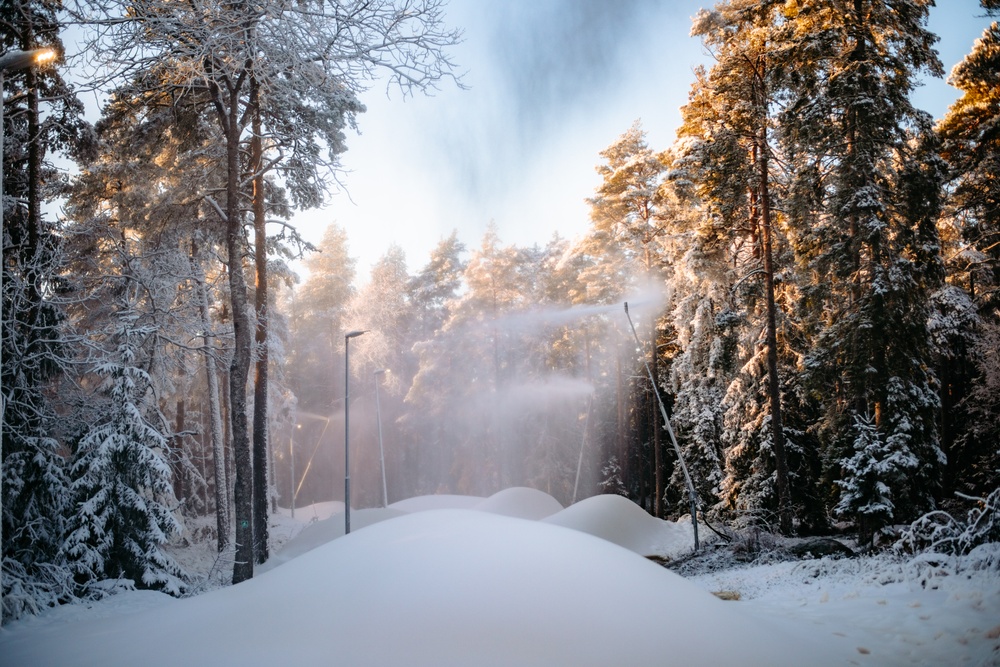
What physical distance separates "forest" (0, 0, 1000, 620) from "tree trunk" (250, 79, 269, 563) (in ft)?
0.29

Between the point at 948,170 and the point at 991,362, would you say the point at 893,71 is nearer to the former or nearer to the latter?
the point at 948,170

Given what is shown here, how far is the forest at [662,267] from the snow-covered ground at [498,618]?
2429 millimetres

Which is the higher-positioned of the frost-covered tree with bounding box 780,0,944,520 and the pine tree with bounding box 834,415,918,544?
the frost-covered tree with bounding box 780,0,944,520

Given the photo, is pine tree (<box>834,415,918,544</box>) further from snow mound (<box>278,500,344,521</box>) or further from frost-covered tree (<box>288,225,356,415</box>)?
frost-covered tree (<box>288,225,356,415</box>)

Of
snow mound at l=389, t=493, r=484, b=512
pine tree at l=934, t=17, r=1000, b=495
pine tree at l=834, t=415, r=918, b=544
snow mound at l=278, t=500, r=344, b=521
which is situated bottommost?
snow mound at l=278, t=500, r=344, b=521

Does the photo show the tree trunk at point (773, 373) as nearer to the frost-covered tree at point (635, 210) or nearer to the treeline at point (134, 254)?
the frost-covered tree at point (635, 210)

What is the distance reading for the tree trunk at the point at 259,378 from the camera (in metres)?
14.8

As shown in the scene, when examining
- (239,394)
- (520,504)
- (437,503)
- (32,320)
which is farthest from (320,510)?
(32,320)

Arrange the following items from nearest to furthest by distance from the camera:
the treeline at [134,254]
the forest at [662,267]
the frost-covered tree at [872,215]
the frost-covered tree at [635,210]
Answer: the treeline at [134,254] < the forest at [662,267] < the frost-covered tree at [872,215] < the frost-covered tree at [635,210]

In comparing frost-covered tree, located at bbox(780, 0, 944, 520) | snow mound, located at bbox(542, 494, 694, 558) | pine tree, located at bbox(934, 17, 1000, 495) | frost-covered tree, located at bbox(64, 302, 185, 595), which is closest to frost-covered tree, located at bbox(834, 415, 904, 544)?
frost-covered tree, located at bbox(780, 0, 944, 520)

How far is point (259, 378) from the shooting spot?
15234 millimetres

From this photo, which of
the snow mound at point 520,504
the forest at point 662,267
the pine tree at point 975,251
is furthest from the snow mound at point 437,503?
the pine tree at point 975,251

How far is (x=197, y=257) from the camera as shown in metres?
18.8

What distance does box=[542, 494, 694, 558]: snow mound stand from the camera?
62.9ft
